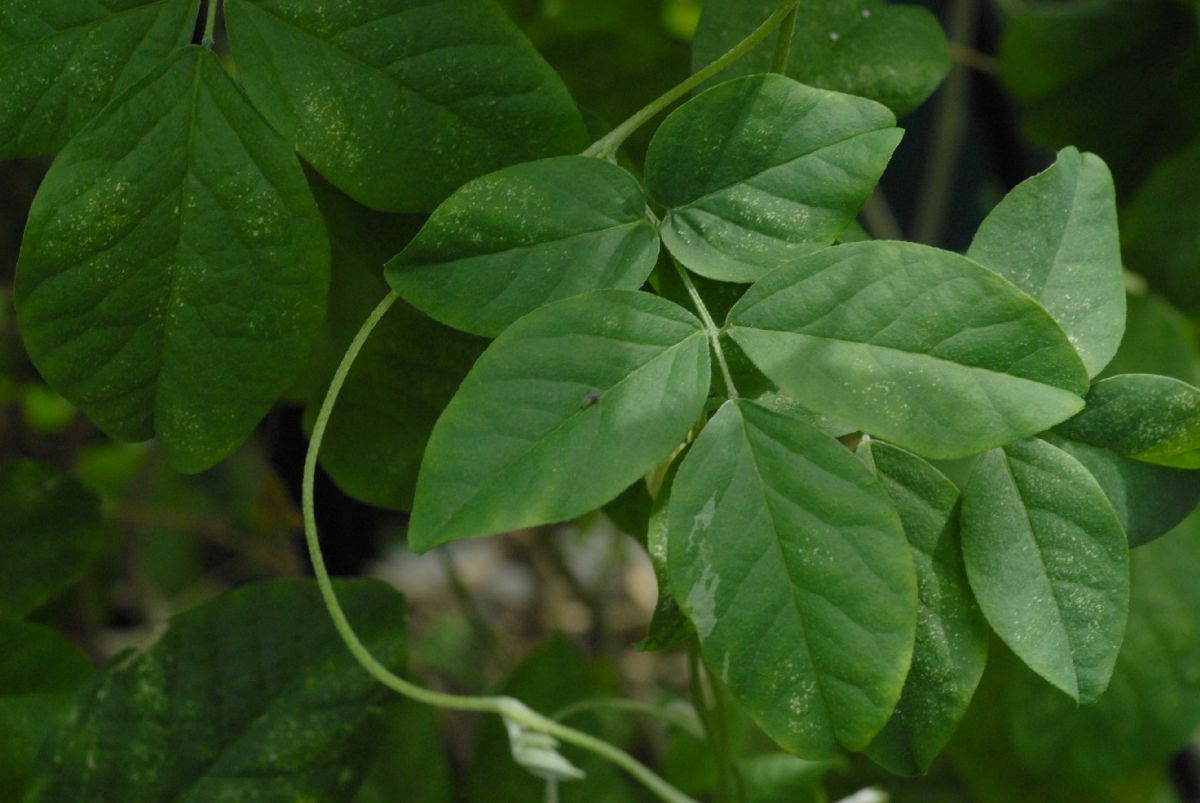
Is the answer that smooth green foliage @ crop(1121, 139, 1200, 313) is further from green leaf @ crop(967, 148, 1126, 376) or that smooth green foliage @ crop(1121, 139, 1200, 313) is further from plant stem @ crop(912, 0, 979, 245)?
green leaf @ crop(967, 148, 1126, 376)

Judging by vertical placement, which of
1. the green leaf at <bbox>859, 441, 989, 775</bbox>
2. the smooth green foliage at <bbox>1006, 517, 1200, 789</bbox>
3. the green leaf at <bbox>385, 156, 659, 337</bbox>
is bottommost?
A: the smooth green foliage at <bbox>1006, 517, 1200, 789</bbox>

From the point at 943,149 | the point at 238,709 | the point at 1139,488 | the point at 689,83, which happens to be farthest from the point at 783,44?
the point at 943,149

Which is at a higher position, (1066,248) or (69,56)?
(69,56)

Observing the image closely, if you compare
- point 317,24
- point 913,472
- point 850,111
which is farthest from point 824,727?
point 317,24

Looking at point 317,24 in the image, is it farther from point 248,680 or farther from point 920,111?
point 920,111

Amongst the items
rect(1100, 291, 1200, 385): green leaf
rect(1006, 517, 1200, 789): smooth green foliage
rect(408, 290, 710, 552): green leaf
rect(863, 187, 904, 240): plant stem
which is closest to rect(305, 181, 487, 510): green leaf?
rect(408, 290, 710, 552): green leaf

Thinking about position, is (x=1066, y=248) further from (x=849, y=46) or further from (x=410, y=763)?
(x=410, y=763)
